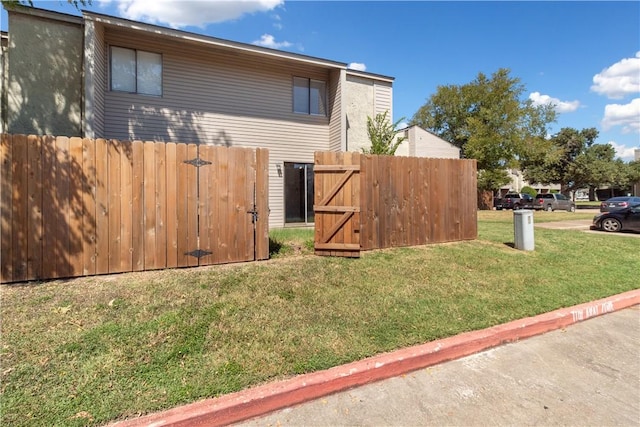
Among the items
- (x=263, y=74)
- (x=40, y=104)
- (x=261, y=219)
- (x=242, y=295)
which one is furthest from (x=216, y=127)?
(x=242, y=295)

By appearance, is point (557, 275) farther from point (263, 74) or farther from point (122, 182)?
point (263, 74)

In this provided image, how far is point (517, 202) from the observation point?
1288 inches

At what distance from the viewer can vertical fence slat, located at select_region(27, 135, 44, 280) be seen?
4844mm

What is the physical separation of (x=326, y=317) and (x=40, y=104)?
9840 mm

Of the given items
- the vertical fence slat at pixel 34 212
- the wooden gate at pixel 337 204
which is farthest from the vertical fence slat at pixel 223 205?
the vertical fence slat at pixel 34 212

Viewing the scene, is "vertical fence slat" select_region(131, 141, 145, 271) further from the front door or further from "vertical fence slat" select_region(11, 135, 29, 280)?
the front door

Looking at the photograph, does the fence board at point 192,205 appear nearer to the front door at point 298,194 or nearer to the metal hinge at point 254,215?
the metal hinge at point 254,215

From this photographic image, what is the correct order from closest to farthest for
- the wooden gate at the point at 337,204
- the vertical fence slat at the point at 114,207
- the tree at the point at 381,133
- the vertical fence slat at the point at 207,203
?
the vertical fence slat at the point at 114,207, the vertical fence slat at the point at 207,203, the wooden gate at the point at 337,204, the tree at the point at 381,133

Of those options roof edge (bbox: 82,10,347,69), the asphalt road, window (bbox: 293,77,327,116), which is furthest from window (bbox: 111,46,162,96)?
the asphalt road

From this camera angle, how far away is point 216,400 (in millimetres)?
2869

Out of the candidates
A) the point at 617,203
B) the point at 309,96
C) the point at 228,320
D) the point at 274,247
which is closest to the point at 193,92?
the point at 309,96

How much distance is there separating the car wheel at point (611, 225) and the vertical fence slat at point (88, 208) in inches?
699

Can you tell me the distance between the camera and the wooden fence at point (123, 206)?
15.8ft

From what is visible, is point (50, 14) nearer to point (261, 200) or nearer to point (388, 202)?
point (261, 200)
